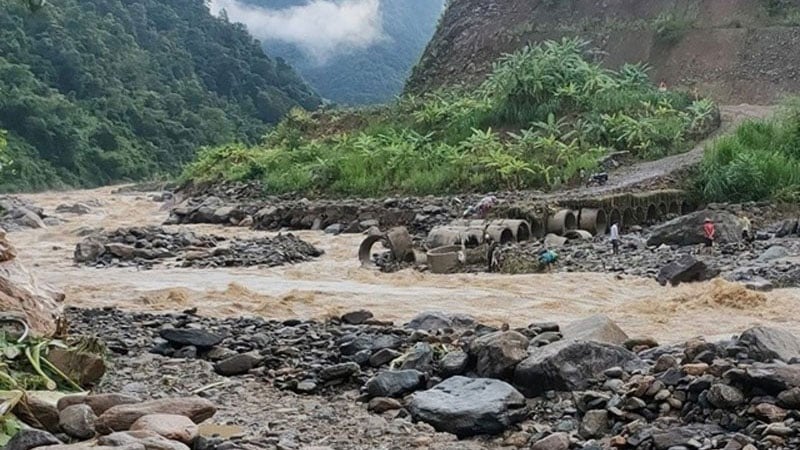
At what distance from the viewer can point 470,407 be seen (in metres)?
5.25

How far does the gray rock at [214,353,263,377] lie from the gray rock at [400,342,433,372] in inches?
41.9

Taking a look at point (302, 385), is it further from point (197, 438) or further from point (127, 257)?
point (127, 257)

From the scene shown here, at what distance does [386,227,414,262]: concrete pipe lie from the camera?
1378 centimetres

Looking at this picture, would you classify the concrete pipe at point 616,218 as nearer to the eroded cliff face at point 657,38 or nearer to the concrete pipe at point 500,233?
the concrete pipe at point 500,233

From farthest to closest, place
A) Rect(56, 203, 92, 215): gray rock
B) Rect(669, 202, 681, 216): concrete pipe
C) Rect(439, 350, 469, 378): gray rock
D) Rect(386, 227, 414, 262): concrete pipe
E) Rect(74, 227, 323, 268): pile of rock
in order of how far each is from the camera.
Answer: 1. Rect(56, 203, 92, 215): gray rock
2. Rect(669, 202, 681, 216): concrete pipe
3. Rect(74, 227, 323, 268): pile of rock
4. Rect(386, 227, 414, 262): concrete pipe
5. Rect(439, 350, 469, 378): gray rock

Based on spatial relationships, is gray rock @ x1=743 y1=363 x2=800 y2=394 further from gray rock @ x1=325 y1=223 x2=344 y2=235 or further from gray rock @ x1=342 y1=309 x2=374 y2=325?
gray rock @ x1=325 y1=223 x2=344 y2=235

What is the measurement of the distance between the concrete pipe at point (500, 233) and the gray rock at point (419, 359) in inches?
311

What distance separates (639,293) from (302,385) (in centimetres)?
496

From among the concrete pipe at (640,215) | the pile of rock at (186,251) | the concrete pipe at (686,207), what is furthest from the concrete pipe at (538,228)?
the pile of rock at (186,251)

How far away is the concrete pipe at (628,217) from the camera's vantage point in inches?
632

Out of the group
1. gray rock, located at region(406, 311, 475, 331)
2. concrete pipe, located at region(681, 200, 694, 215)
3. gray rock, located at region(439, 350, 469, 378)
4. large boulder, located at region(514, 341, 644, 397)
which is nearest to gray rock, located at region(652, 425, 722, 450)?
large boulder, located at region(514, 341, 644, 397)

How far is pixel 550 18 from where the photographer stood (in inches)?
1625

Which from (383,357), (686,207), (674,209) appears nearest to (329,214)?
(674,209)

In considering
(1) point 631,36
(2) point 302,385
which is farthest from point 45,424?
(1) point 631,36
